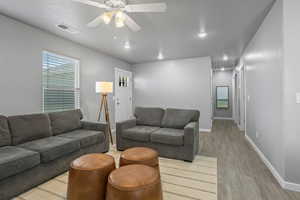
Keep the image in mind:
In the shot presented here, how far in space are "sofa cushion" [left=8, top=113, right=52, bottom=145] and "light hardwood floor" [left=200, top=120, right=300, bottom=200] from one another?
9.36 ft

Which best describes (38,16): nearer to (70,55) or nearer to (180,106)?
(70,55)

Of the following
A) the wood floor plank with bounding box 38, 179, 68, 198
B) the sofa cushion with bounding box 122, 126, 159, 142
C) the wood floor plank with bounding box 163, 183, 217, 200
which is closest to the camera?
the wood floor plank with bounding box 163, 183, 217, 200

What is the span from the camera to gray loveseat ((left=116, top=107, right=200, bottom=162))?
267 centimetres

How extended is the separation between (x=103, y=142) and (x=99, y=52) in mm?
2818

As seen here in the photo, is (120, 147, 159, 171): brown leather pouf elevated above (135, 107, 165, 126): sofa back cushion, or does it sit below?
below

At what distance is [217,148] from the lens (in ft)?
11.2

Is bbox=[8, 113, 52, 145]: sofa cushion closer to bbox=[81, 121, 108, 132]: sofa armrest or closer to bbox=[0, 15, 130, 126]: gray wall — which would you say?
bbox=[0, 15, 130, 126]: gray wall

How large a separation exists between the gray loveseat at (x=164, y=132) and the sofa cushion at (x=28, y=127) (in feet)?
4.33

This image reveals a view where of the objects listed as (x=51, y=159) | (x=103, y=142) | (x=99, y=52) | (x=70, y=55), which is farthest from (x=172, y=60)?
(x=51, y=159)

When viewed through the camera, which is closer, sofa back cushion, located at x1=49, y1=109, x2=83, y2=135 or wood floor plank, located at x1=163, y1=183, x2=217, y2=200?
wood floor plank, located at x1=163, y1=183, x2=217, y2=200

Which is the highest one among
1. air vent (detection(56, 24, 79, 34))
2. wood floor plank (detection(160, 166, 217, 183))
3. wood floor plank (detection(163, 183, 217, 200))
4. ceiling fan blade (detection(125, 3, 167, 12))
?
air vent (detection(56, 24, 79, 34))

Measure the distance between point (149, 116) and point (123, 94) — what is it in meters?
2.40

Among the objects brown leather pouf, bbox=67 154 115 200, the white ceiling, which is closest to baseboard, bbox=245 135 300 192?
brown leather pouf, bbox=67 154 115 200

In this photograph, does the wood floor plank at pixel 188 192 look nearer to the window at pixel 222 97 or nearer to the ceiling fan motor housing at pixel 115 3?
the ceiling fan motor housing at pixel 115 3
